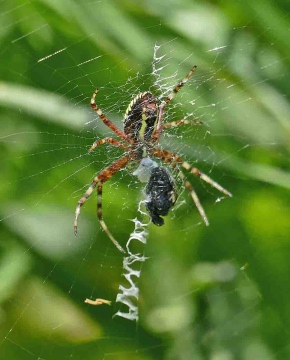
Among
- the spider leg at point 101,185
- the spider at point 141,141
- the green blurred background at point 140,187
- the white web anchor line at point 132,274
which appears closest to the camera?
the green blurred background at point 140,187

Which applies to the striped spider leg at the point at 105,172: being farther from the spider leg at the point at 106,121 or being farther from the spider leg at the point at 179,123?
Result: the spider leg at the point at 179,123

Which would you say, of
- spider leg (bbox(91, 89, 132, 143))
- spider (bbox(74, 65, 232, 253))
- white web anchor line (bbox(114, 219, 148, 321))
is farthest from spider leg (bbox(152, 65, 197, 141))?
white web anchor line (bbox(114, 219, 148, 321))

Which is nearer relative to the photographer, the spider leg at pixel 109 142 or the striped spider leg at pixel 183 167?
the spider leg at pixel 109 142

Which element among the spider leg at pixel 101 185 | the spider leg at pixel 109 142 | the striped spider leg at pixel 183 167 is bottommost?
Answer: the striped spider leg at pixel 183 167

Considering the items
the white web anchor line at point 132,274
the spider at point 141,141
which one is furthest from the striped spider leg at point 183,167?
the white web anchor line at point 132,274

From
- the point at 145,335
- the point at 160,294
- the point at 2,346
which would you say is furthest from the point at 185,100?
the point at 2,346

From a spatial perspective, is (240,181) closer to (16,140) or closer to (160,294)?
(160,294)

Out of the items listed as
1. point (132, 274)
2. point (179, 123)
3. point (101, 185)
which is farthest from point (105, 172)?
point (132, 274)
